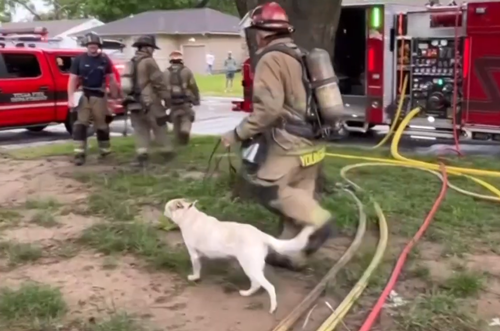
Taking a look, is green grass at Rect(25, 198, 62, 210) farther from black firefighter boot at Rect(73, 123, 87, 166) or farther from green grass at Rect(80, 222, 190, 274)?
black firefighter boot at Rect(73, 123, 87, 166)

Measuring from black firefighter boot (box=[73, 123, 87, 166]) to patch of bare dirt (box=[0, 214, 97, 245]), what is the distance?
3.02 metres

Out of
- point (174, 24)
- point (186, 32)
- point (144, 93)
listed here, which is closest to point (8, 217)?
point (144, 93)

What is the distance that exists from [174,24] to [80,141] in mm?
34569

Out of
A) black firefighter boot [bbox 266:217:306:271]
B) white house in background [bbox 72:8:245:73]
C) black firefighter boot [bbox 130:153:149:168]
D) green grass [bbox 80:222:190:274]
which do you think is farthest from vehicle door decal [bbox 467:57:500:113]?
white house in background [bbox 72:8:245:73]

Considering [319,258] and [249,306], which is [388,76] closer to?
[319,258]

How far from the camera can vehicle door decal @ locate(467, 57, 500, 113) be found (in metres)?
10.8

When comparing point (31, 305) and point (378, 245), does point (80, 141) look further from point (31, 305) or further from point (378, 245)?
point (31, 305)

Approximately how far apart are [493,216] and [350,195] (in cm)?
136

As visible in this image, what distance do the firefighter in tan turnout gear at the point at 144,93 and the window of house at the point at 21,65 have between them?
17.1 feet

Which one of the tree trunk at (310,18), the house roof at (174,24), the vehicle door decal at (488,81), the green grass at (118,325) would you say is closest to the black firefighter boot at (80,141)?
the tree trunk at (310,18)

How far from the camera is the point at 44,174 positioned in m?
9.47

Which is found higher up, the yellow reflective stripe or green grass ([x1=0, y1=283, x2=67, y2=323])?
the yellow reflective stripe

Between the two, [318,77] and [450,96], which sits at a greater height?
[318,77]

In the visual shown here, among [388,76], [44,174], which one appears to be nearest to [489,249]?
[44,174]
